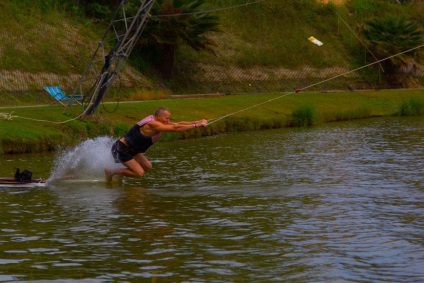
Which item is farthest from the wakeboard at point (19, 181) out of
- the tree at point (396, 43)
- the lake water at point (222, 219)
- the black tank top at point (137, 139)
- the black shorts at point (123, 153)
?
the tree at point (396, 43)

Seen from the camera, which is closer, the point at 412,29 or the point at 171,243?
the point at 171,243

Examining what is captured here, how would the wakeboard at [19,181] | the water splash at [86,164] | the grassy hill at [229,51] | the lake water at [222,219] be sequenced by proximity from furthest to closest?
the grassy hill at [229,51], the water splash at [86,164], the wakeboard at [19,181], the lake water at [222,219]

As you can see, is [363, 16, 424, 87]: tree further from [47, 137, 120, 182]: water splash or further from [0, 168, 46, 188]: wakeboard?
[0, 168, 46, 188]: wakeboard

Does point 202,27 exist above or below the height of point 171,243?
above

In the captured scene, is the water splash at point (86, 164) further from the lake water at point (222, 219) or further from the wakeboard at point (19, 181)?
the wakeboard at point (19, 181)

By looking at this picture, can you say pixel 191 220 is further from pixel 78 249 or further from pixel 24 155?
pixel 24 155

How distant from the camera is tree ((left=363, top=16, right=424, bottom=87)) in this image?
53844 millimetres

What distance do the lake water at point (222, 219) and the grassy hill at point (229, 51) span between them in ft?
49.5

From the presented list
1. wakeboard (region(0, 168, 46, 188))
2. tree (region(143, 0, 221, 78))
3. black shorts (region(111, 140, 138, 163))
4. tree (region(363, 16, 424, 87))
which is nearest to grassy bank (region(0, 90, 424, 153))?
tree (region(363, 16, 424, 87))

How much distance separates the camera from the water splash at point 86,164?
21.9 metres

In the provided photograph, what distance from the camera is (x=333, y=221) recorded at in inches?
619

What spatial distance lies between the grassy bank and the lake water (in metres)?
1.73

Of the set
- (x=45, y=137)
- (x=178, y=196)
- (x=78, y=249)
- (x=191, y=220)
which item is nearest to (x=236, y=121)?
(x=45, y=137)

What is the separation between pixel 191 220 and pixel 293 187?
4.26m
